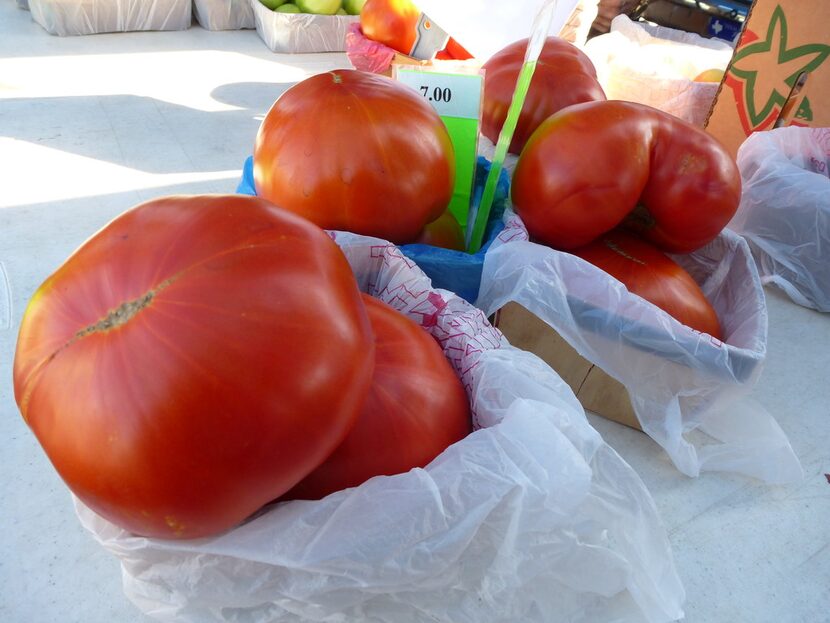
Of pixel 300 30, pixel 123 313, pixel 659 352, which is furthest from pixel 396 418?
pixel 300 30

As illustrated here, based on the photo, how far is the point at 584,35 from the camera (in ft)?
5.17

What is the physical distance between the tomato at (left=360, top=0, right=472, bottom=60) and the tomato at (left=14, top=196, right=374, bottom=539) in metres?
→ 1.22

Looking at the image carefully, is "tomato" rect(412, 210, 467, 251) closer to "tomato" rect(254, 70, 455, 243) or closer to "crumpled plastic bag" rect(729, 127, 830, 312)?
"tomato" rect(254, 70, 455, 243)

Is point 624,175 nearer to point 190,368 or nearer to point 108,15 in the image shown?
point 190,368

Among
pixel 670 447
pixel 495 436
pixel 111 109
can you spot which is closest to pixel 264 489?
pixel 495 436

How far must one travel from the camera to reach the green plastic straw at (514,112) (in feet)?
1.98

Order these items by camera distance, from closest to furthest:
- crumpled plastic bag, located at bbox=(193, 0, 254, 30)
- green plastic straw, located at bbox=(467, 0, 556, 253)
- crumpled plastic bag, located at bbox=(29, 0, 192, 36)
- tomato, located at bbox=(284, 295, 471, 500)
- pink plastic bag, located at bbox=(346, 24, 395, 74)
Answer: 1. tomato, located at bbox=(284, 295, 471, 500)
2. green plastic straw, located at bbox=(467, 0, 556, 253)
3. pink plastic bag, located at bbox=(346, 24, 395, 74)
4. crumpled plastic bag, located at bbox=(29, 0, 192, 36)
5. crumpled plastic bag, located at bbox=(193, 0, 254, 30)

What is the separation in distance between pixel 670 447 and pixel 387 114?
0.46 m

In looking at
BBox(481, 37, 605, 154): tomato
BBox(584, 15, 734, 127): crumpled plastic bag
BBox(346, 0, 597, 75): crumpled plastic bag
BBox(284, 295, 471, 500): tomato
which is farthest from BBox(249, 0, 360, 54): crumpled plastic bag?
BBox(284, 295, 471, 500): tomato

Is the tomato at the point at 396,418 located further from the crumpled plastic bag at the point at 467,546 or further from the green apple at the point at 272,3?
the green apple at the point at 272,3

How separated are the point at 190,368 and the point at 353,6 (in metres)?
2.04

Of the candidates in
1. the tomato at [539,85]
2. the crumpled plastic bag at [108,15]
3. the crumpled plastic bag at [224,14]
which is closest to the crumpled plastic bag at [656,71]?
the tomato at [539,85]

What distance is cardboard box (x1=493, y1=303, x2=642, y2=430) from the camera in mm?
688

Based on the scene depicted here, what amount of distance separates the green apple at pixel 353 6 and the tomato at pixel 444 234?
Answer: 157 centimetres
